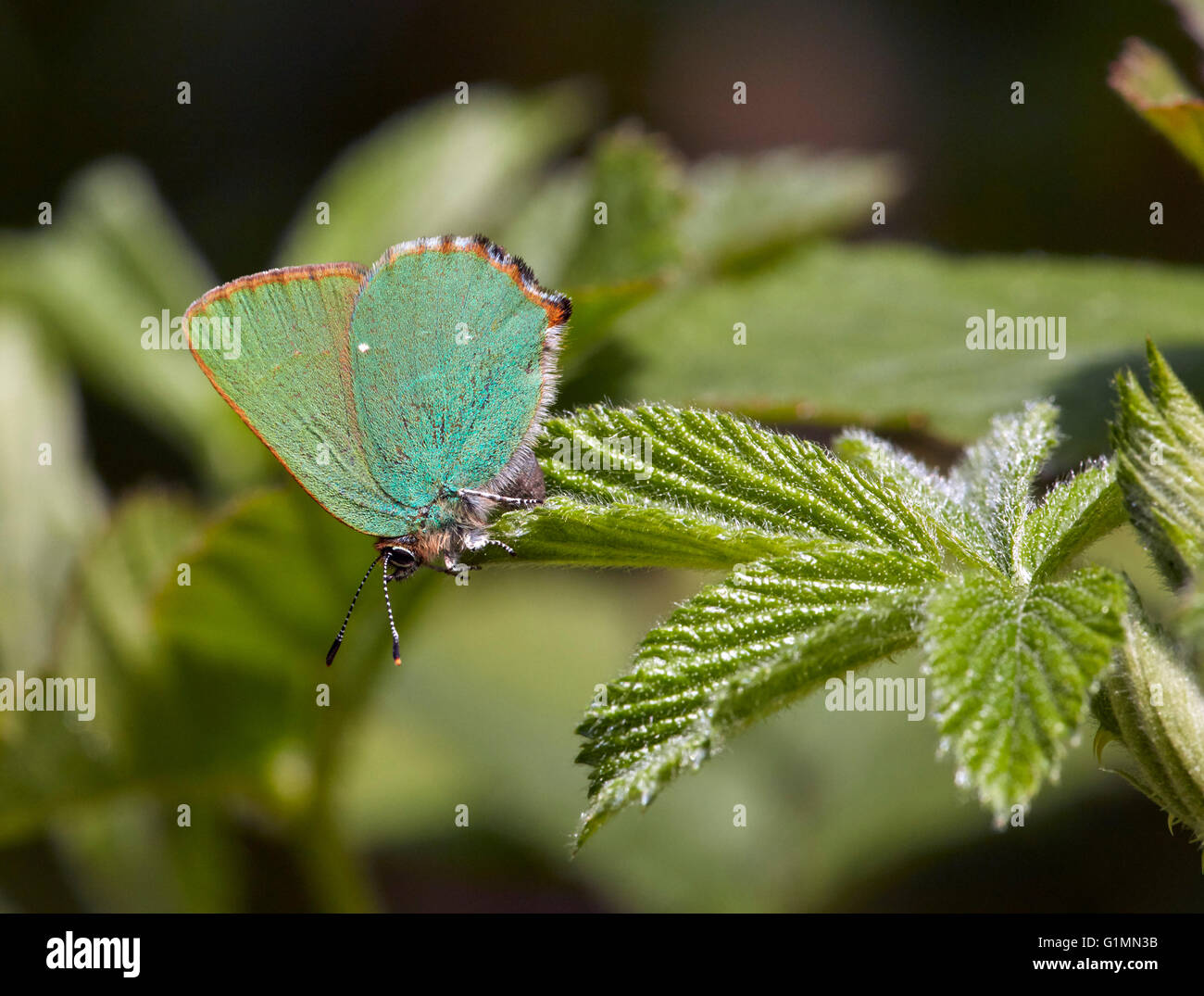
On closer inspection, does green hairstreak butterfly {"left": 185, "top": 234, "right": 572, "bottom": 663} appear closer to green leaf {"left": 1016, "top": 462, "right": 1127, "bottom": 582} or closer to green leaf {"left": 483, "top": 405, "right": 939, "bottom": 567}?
green leaf {"left": 483, "top": 405, "right": 939, "bottom": 567}

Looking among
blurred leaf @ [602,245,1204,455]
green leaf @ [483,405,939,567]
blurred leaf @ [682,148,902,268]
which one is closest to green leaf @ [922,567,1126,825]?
green leaf @ [483,405,939,567]

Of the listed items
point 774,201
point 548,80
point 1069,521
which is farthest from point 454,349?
point 548,80

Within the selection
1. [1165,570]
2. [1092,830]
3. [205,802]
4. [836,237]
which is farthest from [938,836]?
[1165,570]

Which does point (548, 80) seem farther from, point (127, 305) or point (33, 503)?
point (33, 503)

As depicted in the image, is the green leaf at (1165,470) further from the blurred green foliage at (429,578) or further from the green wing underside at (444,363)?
the green wing underside at (444,363)

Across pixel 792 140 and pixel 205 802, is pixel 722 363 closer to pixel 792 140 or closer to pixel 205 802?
pixel 205 802

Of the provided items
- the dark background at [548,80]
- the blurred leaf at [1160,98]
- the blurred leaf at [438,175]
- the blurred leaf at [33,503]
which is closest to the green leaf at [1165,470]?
the blurred leaf at [1160,98]
